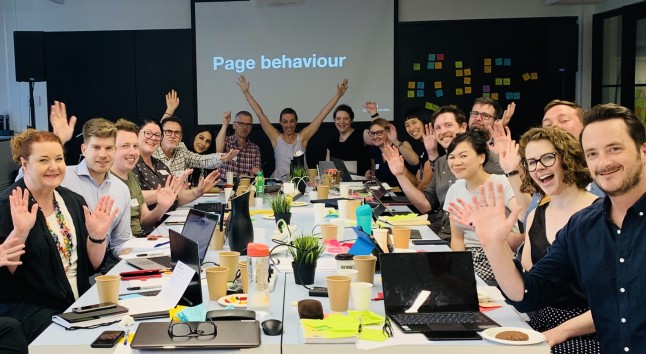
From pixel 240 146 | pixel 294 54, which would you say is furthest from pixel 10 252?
pixel 294 54

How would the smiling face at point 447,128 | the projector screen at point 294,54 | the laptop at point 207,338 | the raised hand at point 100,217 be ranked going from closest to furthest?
the laptop at point 207,338, the raised hand at point 100,217, the smiling face at point 447,128, the projector screen at point 294,54

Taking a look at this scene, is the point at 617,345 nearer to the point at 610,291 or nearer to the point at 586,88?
the point at 610,291

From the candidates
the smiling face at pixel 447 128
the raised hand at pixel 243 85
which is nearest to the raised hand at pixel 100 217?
the smiling face at pixel 447 128

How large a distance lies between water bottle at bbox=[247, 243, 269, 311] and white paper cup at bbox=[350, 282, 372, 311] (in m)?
0.33

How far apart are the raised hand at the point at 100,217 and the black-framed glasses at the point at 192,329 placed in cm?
136

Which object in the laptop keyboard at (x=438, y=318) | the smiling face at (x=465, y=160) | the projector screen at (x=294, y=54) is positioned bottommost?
the laptop keyboard at (x=438, y=318)

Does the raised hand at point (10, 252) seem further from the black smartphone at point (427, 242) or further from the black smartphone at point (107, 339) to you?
the black smartphone at point (427, 242)

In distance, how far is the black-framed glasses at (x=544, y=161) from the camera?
3.20 meters

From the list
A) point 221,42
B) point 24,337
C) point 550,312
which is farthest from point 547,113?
point 221,42

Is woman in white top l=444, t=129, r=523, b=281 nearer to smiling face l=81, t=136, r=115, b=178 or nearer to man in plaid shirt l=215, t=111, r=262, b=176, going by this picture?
smiling face l=81, t=136, r=115, b=178

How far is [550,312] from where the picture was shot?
2.91 m

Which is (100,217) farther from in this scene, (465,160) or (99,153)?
(465,160)

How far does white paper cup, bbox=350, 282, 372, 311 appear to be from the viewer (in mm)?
2576

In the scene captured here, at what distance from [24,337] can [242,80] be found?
6407mm
